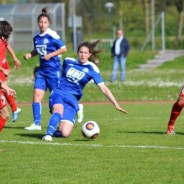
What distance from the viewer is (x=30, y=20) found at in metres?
44.9

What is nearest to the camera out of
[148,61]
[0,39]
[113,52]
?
[0,39]

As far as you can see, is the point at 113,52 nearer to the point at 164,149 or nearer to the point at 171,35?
the point at 164,149

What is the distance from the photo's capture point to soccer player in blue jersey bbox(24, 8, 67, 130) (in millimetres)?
13898

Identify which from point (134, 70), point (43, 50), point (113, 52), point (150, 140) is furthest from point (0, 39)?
point (134, 70)

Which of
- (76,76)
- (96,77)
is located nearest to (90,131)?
(96,77)

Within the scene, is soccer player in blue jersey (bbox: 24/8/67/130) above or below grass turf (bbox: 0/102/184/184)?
above

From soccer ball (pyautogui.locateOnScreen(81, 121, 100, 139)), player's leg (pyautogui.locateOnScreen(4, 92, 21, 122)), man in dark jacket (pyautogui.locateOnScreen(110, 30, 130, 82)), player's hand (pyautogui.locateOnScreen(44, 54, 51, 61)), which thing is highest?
player's hand (pyautogui.locateOnScreen(44, 54, 51, 61))

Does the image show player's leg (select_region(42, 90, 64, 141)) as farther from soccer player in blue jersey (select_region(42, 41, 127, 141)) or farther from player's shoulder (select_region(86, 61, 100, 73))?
player's shoulder (select_region(86, 61, 100, 73))

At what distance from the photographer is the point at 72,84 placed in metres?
12.4

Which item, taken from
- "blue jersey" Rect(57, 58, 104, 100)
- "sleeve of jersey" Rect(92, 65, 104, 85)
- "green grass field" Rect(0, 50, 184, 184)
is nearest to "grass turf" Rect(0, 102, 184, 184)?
"green grass field" Rect(0, 50, 184, 184)

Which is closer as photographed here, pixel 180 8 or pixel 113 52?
pixel 113 52

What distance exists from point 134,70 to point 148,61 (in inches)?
136

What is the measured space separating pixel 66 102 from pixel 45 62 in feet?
6.28

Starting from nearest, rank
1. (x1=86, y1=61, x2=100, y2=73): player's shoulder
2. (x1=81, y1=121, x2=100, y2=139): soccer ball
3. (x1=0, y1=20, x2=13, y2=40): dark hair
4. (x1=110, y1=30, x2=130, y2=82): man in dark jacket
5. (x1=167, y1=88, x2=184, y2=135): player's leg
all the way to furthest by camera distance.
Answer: (x1=81, y1=121, x2=100, y2=139): soccer ball, (x1=0, y1=20, x2=13, y2=40): dark hair, (x1=86, y1=61, x2=100, y2=73): player's shoulder, (x1=167, y1=88, x2=184, y2=135): player's leg, (x1=110, y1=30, x2=130, y2=82): man in dark jacket
